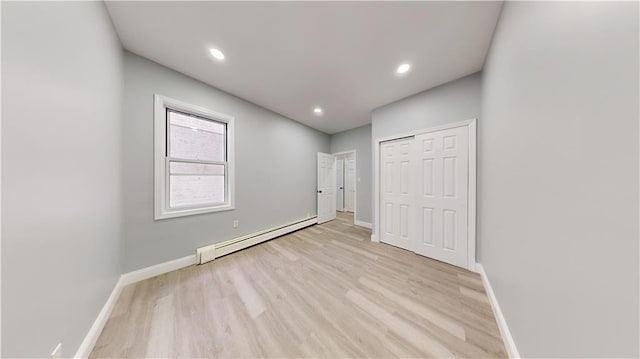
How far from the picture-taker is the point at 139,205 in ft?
6.31

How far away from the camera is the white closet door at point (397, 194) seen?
2.68 m

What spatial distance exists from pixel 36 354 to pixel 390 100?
12.3ft

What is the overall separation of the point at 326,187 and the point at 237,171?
231cm

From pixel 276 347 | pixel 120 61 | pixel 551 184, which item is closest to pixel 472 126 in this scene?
pixel 551 184

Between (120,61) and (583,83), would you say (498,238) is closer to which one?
(583,83)

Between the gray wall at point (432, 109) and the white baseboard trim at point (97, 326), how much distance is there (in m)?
3.63

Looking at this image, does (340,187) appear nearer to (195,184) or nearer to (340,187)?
(340,187)

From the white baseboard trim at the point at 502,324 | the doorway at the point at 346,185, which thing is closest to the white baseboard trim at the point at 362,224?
the doorway at the point at 346,185

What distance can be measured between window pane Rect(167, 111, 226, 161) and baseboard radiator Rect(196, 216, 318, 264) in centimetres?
129

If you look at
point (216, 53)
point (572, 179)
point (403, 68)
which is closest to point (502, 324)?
point (572, 179)

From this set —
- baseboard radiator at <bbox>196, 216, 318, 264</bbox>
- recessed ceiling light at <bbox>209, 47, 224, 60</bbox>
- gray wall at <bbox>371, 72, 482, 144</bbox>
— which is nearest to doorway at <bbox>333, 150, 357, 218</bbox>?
baseboard radiator at <bbox>196, 216, 318, 264</bbox>

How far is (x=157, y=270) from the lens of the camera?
2016mm

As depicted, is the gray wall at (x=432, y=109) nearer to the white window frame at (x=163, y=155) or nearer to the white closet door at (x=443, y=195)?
the white closet door at (x=443, y=195)

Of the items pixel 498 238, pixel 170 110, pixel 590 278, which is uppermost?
pixel 170 110
